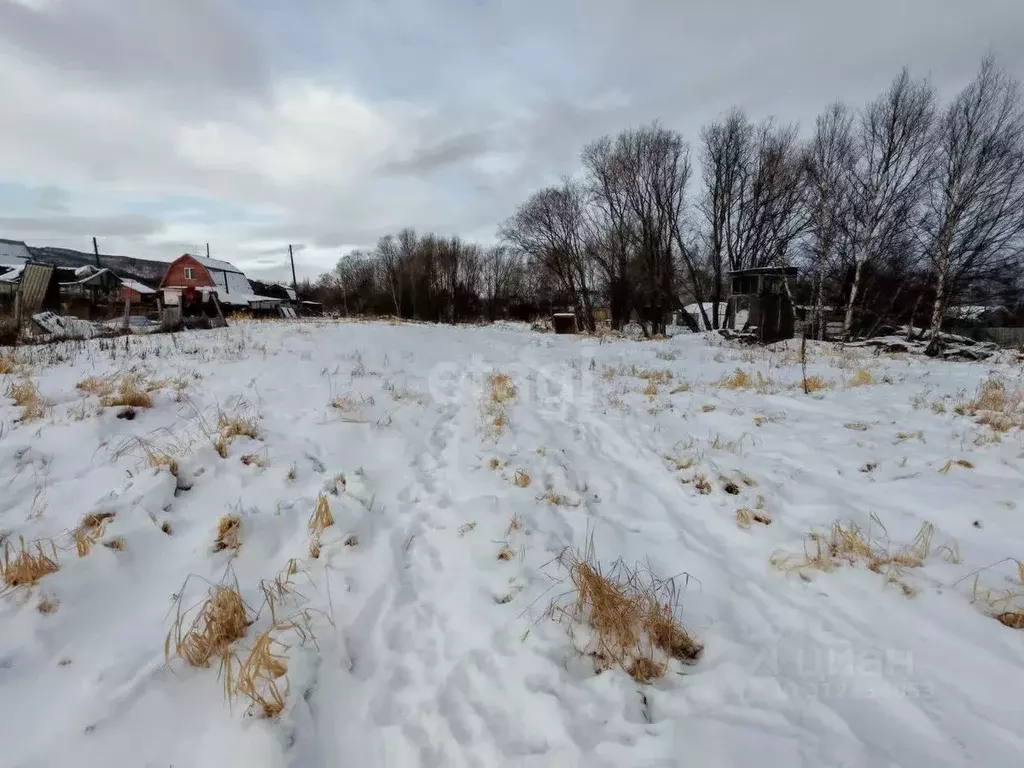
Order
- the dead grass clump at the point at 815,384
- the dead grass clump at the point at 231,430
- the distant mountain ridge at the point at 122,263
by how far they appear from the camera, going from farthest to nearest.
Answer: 1. the distant mountain ridge at the point at 122,263
2. the dead grass clump at the point at 815,384
3. the dead grass clump at the point at 231,430

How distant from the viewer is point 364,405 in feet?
16.9

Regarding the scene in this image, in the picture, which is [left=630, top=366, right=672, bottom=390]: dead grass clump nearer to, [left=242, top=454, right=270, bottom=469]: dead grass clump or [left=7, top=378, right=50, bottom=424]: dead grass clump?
[left=242, top=454, right=270, bottom=469]: dead grass clump

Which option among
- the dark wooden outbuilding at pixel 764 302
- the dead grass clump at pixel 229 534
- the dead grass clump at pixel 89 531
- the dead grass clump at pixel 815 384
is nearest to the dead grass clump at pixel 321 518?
the dead grass clump at pixel 229 534

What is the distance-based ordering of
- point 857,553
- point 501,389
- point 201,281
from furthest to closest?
point 201,281 < point 501,389 < point 857,553

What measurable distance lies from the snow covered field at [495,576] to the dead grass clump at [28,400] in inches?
1.9

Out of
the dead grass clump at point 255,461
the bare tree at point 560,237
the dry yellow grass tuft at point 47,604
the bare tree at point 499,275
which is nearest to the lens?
the dry yellow grass tuft at point 47,604

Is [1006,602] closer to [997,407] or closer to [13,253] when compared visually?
[997,407]

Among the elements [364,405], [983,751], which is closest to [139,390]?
[364,405]

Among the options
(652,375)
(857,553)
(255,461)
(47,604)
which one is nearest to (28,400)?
(255,461)

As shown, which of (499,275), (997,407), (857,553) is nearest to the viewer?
(857,553)

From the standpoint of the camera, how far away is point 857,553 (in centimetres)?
270

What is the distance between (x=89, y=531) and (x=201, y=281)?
46534 millimetres

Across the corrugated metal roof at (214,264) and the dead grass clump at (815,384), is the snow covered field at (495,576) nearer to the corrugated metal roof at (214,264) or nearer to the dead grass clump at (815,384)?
the dead grass clump at (815,384)

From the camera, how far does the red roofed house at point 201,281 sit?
3947 cm
